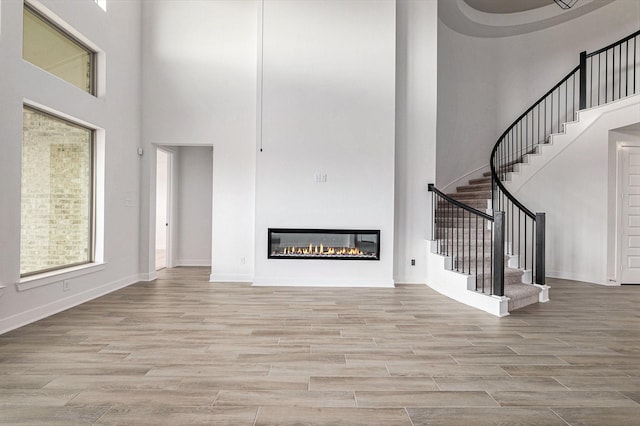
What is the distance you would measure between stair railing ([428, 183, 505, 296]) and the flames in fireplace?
1205 mm

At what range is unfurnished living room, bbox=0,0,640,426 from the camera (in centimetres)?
248

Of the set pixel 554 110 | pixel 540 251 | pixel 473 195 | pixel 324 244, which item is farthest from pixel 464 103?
pixel 324 244

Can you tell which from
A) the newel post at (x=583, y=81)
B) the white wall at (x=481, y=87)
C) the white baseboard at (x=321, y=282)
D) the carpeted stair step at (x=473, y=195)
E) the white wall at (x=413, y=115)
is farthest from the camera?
the white wall at (x=481, y=87)

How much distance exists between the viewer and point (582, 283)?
604cm

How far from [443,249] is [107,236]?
491 cm

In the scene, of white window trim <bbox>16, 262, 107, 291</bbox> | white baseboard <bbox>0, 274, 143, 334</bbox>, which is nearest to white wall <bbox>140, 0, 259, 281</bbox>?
white baseboard <bbox>0, 274, 143, 334</bbox>

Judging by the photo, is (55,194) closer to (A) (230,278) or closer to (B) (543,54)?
(A) (230,278)

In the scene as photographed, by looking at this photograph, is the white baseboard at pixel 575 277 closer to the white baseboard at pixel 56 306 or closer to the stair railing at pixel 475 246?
the stair railing at pixel 475 246

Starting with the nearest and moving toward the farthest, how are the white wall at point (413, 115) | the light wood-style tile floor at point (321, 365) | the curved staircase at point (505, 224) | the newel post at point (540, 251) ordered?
the light wood-style tile floor at point (321, 365), the curved staircase at point (505, 224), the newel post at point (540, 251), the white wall at point (413, 115)

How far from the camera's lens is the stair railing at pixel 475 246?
4207mm

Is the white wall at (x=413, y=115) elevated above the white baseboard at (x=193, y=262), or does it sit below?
above

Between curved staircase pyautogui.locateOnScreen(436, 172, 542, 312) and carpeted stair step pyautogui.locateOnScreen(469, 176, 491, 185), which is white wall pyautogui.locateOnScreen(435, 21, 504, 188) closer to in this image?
carpeted stair step pyautogui.locateOnScreen(469, 176, 491, 185)

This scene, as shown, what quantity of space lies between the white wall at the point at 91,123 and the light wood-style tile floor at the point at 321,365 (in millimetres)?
375

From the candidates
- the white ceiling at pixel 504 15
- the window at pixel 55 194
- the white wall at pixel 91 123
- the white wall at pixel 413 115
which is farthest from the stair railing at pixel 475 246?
the window at pixel 55 194
